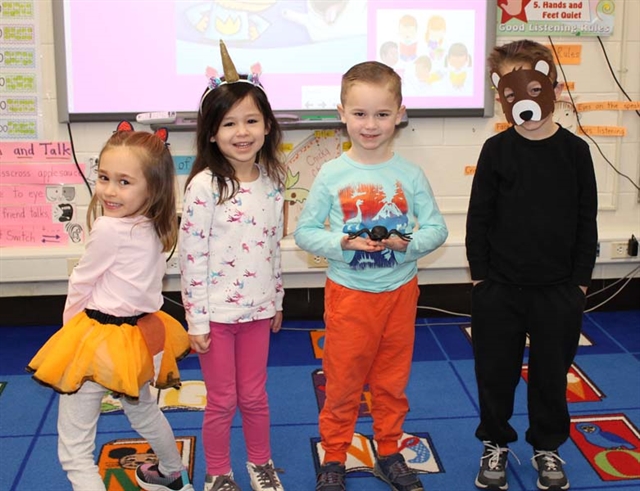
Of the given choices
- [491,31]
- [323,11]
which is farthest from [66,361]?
[491,31]

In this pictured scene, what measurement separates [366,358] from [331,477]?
1.16 ft

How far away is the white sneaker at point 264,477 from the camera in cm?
211

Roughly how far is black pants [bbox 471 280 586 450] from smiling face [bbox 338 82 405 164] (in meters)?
0.52

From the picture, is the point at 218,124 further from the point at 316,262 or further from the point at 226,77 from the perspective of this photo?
the point at 316,262

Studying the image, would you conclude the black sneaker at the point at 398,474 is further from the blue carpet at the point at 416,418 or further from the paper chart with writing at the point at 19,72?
the paper chart with writing at the point at 19,72

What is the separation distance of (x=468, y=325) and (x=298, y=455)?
1.36 m

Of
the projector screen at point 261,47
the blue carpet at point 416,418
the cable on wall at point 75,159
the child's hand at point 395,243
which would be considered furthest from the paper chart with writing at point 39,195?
the child's hand at point 395,243

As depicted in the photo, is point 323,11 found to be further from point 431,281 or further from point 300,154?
point 431,281

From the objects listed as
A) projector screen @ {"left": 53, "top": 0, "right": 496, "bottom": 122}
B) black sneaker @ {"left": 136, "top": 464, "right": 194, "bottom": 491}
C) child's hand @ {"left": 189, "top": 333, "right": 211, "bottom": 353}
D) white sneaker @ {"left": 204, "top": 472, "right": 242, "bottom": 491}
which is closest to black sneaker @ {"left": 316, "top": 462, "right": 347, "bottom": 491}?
white sneaker @ {"left": 204, "top": 472, "right": 242, "bottom": 491}

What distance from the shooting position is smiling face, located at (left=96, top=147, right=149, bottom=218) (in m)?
1.83

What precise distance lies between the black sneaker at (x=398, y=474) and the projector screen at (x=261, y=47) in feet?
5.22

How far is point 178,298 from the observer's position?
3.50 m

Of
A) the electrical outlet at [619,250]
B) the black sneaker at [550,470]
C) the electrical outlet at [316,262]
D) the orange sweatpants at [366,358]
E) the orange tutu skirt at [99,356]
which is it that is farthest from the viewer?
the electrical outlet at [619,250]

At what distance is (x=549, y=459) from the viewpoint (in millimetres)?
2182
